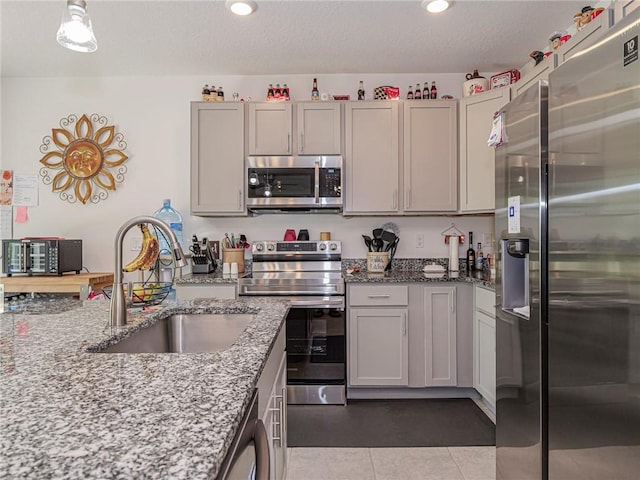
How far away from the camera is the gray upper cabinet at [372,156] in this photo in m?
3.06

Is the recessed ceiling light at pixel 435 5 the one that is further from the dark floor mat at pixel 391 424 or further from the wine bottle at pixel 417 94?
the dark floor mat at pixel 391 424

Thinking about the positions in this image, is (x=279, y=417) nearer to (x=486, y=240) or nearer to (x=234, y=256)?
(x=234, y=256)

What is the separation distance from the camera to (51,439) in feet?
1.78

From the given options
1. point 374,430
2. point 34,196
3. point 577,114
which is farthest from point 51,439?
point 34,196

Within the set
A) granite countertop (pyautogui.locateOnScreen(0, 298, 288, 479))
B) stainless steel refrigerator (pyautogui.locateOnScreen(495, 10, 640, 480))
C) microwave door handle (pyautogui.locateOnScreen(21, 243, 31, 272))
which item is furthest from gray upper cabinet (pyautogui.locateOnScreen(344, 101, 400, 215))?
microwave door handle (pyautogui.locateOnScreen(21, 243, 31, 272))

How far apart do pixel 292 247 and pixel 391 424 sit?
4.85ft

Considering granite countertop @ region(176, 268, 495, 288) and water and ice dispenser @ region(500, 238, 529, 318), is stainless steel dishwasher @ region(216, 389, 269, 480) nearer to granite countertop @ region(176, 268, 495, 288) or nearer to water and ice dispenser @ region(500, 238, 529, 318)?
water and ice dispenser @ region(500, 238, 529, 318)

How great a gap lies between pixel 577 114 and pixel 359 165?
191 cm

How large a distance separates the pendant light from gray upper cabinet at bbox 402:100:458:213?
86.9 inches

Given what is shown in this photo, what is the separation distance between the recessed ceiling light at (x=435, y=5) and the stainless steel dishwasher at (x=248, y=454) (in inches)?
93.4

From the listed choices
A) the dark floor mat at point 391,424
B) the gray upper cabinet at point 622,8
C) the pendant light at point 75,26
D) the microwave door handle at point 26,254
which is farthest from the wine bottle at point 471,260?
the microwave door handle at point 26,254

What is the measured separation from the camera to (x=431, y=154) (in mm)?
3070

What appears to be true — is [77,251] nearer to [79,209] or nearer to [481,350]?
[79,209]

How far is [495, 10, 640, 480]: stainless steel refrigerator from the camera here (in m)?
1.07
